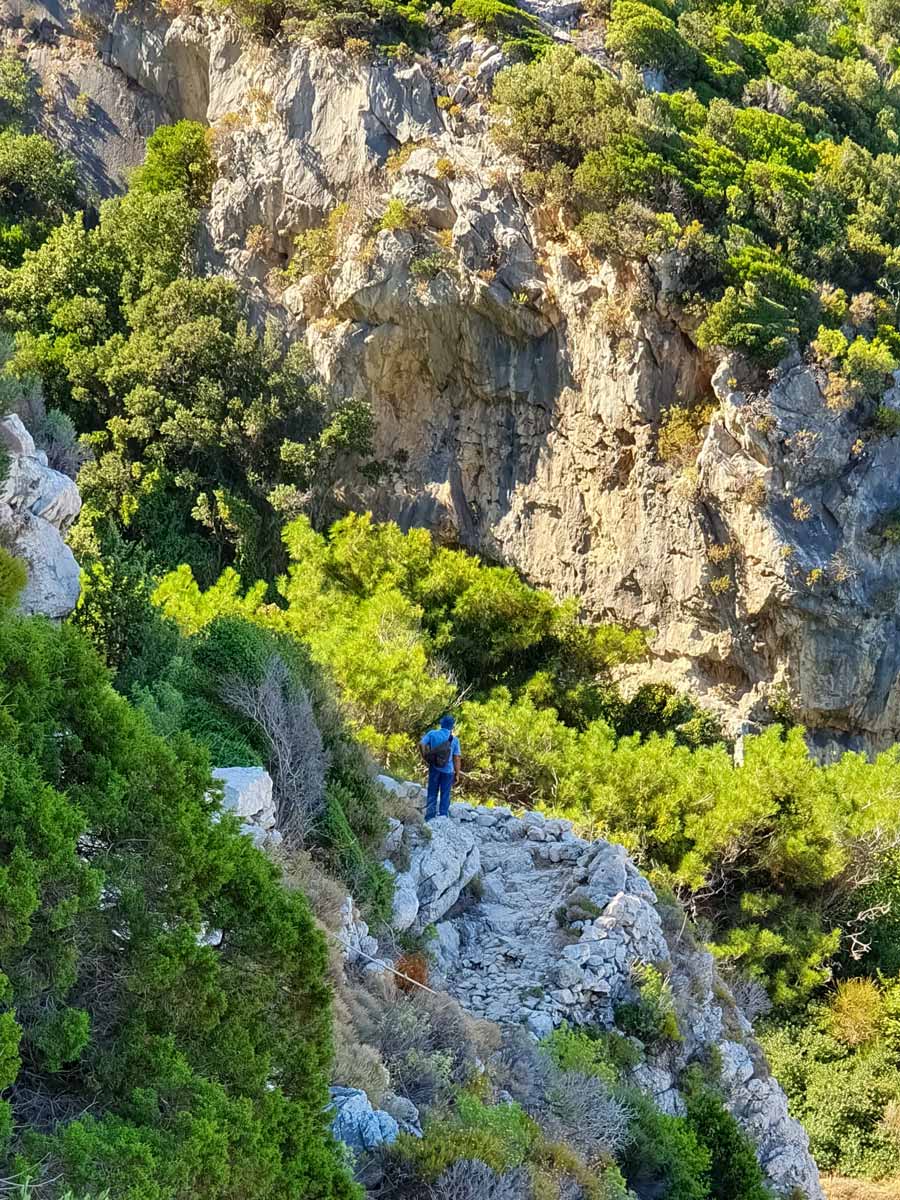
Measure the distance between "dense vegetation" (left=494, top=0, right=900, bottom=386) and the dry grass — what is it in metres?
15.8

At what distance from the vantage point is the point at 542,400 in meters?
25.9

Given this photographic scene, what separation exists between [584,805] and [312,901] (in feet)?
33.4

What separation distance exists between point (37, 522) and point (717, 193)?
19.1 meters

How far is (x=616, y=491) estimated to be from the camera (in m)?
25.3

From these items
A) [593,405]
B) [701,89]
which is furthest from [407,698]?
[701,89]

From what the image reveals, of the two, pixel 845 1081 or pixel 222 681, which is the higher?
pixel 222 681

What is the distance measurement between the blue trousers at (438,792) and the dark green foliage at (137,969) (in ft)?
22.3

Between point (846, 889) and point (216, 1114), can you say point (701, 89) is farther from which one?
point (216, 1114)

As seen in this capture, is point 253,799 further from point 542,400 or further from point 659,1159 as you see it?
point 542,400

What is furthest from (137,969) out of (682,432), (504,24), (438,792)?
(504,24)

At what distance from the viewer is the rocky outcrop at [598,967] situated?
10344 millimetres

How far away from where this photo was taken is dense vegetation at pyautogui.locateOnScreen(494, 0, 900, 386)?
22.9 m

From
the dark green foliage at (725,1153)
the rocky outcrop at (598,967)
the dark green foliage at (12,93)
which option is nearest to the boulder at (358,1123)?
the rocky outcrop at (598,967)

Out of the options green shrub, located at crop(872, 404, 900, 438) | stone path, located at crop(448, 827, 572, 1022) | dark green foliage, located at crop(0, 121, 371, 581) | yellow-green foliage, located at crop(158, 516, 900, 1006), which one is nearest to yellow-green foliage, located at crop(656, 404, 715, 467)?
green shrub, located at crop(872, 404, 900, 438)
